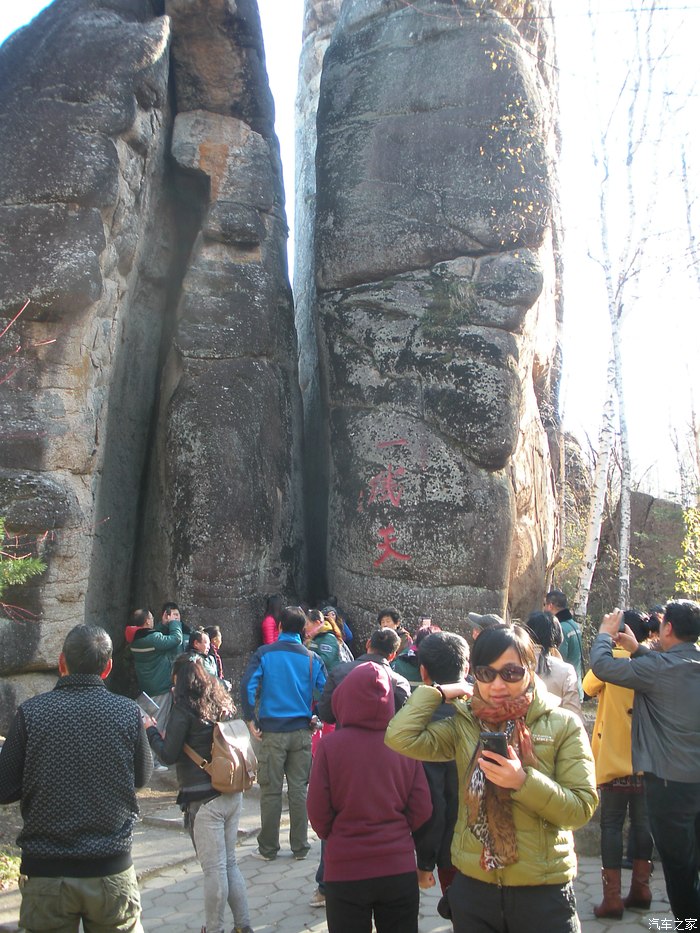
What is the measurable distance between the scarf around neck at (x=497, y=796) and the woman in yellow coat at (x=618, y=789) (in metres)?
2.12

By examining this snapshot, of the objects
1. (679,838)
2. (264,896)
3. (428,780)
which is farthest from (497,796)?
(264,896)

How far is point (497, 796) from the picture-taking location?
2.54 metres

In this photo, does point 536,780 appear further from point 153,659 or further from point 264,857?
point 153,659

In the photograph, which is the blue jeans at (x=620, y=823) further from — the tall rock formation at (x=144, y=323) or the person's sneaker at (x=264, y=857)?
the tall rock formation at (x=144, y=323)

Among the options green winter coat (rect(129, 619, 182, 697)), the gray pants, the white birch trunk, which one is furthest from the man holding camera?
the white birch trunk

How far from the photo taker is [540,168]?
11.1 m

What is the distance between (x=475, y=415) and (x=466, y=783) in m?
7.63

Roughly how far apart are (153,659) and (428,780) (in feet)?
16.6

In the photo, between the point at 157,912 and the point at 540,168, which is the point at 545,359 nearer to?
the point at 540,168

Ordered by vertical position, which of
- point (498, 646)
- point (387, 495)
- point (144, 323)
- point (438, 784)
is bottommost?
point (438, 784)

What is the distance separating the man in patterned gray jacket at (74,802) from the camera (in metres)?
2.97

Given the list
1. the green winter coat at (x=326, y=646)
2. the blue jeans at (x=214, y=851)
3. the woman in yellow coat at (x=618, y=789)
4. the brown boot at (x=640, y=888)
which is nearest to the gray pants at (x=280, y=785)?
the green winter coat at (x=326, y=646)

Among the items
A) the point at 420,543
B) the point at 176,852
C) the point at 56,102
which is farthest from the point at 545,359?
the point at 176,852

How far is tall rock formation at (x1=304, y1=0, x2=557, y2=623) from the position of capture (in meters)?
10.0
